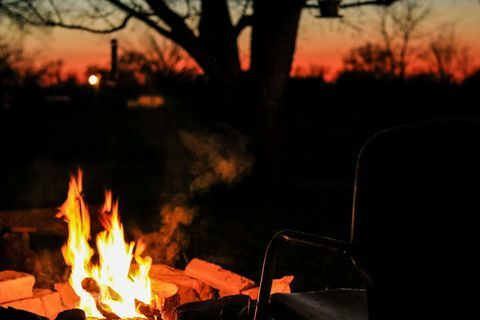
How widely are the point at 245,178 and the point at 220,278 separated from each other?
4214mm

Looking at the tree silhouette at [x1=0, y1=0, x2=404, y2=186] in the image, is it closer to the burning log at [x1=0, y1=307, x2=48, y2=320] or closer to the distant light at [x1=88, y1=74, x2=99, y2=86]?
the distant light at [x1=88, y1=74, x2=99, y2=86]

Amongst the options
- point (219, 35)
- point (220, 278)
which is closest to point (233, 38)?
point (219, 35)

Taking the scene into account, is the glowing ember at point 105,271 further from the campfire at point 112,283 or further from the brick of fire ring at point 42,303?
the brick of fire ring at point 42,303

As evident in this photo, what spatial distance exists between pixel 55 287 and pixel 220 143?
149 inches

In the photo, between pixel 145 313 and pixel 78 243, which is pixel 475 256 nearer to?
pixel 145 313

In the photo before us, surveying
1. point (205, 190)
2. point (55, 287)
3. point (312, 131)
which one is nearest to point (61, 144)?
point (312, 131)

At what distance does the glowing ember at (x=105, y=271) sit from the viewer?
145 inches

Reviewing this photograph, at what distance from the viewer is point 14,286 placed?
411cm

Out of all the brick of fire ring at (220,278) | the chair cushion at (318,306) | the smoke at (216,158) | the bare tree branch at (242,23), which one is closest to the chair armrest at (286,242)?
the chair cushion at (318,306)

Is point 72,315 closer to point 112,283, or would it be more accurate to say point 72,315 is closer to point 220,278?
point 112,283

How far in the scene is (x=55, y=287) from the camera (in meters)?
4.45

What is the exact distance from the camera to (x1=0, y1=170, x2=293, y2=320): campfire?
12.0 ft

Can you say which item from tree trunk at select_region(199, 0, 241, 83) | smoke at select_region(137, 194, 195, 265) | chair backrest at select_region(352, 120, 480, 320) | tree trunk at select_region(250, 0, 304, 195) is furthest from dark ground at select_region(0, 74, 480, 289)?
chair backrest at select_region(352, 120, 480, 320)

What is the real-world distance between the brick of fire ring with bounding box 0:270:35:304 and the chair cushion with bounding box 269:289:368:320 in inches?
88.0
